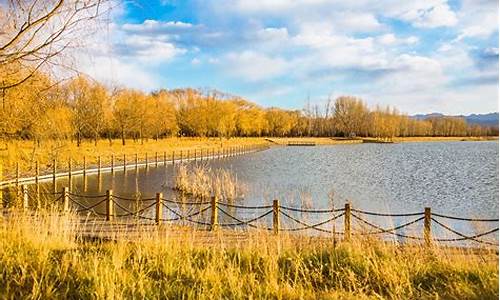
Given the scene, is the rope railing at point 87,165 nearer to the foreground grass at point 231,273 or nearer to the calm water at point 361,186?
the calm water at point 361,186

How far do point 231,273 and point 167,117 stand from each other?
194ft

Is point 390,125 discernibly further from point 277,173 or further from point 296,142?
point 277,173

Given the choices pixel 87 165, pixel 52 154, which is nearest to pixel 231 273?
pixel 52 154

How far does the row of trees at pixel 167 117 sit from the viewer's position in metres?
7.88

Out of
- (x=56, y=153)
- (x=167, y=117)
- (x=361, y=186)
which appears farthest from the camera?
(x=167, y=117)

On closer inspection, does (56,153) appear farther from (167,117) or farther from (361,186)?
(167,117)

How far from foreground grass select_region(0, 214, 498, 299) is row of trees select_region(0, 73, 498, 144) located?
218 cm

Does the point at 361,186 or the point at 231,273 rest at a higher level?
the point at 231,273

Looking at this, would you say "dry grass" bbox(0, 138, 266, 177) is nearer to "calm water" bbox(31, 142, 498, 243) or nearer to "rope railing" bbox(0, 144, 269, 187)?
"rope railing" bbox(0, 144, 269, 187)

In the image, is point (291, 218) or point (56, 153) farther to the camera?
point (56, 153)

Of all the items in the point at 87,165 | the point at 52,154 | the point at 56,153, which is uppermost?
the point at 56,153

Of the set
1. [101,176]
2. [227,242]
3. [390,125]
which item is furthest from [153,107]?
[390,125]

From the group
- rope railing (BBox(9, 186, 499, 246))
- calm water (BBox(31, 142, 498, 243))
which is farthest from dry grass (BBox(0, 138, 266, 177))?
rope railing (BBox(9, 186, 499, 246))

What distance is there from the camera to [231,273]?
17.1 ft
